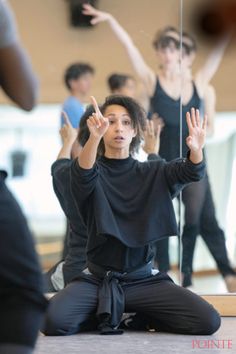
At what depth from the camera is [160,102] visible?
8.95ft

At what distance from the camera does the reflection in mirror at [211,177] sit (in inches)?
106

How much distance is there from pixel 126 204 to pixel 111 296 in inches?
11.2

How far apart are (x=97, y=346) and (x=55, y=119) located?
1336 mm

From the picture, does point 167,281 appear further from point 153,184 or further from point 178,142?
point 178,142

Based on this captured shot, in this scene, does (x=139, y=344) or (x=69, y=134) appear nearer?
(x=139, y=344)

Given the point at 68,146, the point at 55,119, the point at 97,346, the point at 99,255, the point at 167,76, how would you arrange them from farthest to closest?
the point at 55,119, the point at 167,76, the point at 68,146, the point at 99,255, the point at 97,346

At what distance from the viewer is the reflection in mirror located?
2.68 metres

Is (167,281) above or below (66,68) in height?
below

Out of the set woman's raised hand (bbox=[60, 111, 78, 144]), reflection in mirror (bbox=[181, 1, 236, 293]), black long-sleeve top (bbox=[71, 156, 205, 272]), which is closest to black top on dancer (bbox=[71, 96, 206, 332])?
black long-sleeve top (bbox=[71, 156, 205, 272])

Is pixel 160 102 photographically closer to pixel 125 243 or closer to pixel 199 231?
pixel 199 231

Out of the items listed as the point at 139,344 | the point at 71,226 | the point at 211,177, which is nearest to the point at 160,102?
the point at 211,177

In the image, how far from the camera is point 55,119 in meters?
3.05

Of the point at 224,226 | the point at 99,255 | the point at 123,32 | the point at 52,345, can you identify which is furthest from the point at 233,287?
the point at 123,32

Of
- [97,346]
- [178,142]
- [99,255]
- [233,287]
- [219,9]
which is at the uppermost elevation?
[219,9]
